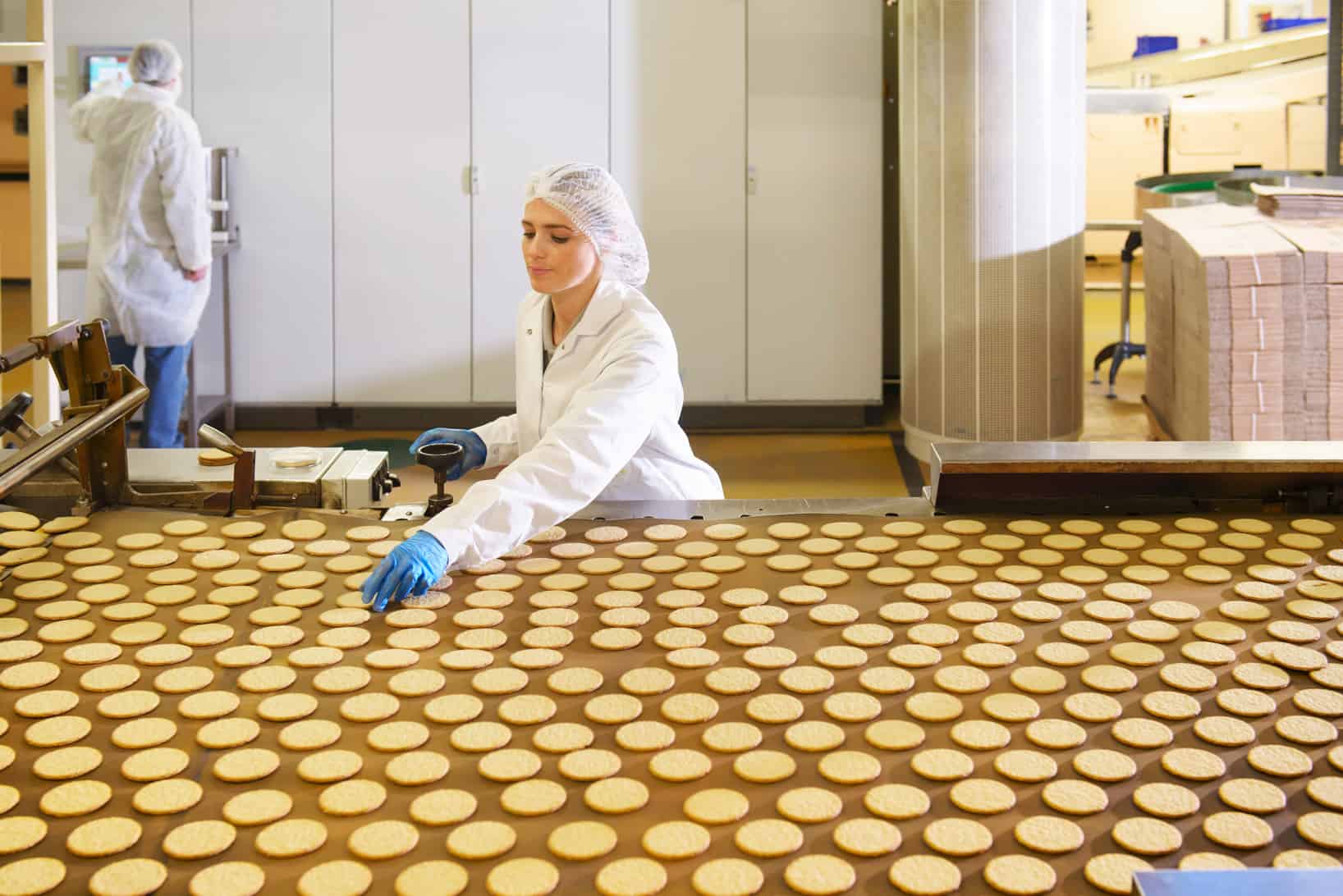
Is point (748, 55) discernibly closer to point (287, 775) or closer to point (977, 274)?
point (977, 274)

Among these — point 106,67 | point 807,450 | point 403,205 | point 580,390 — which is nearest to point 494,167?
point 403,205

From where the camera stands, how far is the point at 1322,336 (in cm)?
392

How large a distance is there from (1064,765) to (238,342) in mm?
5324

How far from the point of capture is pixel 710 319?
6.14 metres

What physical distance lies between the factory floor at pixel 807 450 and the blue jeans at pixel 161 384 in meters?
0.40

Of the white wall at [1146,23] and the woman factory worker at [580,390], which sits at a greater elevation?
the white wall at [1146,23]

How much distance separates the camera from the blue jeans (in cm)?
489

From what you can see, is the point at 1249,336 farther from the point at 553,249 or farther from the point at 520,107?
the point at 520,107

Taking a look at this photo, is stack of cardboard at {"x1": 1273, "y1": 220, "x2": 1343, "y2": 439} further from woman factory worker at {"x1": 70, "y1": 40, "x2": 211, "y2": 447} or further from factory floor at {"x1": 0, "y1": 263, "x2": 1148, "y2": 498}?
woman factory worker at {"x1": 70, "y1": 40, "x2": 211, "y2": 447}

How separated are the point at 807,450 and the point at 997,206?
4.71ft

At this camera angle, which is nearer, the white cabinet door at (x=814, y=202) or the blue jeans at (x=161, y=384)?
the blue jeans at (x=161, y=384)

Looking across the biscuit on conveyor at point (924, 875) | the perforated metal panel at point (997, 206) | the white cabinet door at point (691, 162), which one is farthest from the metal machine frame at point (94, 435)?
the white cabinet door at point (691, 162)

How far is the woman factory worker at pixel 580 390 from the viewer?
2.01 m

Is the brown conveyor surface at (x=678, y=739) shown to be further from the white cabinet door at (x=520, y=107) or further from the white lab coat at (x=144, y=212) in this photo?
the white cabinet door at (x=520, y=107)
